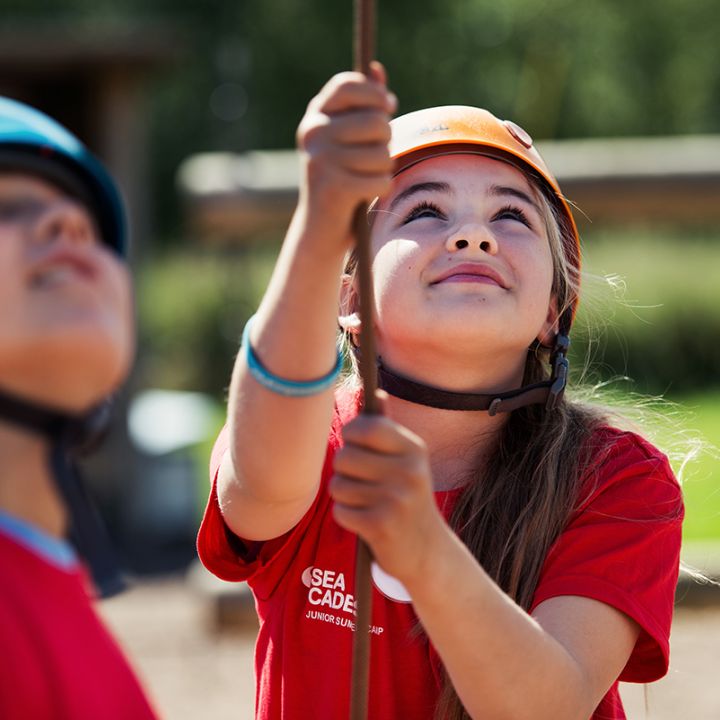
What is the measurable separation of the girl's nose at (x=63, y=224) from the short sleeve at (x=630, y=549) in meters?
1.08

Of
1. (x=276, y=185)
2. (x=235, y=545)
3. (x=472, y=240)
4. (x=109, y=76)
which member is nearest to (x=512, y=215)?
(x=472, y=240)

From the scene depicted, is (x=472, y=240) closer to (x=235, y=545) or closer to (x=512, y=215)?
(x=512, y=215)

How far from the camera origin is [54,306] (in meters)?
1.37

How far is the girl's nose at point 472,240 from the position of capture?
2.33 metres

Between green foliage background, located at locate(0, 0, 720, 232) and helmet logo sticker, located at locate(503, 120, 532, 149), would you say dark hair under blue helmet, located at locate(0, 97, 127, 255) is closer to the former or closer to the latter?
helmet logo sticker, located at locate(503, 120, 532, 149)

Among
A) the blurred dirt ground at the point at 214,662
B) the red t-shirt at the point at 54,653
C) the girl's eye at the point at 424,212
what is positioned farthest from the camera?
the blurred dirt ground at the point at 214,662

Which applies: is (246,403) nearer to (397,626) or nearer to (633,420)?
(397,626)

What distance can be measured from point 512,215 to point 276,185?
5348mm

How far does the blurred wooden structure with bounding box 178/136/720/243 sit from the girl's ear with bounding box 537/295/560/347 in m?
5.01

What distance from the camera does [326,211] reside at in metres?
1.66

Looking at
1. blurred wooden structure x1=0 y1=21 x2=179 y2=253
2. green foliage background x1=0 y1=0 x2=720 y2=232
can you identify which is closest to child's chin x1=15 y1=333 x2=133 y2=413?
blurred wooden structure x1=0 y1=21 x2=179 y2=253

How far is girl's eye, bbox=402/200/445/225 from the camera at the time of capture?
244 centimetres

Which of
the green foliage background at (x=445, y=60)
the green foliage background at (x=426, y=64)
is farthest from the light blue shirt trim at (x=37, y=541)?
the green foliage background at (x=445, y=60)

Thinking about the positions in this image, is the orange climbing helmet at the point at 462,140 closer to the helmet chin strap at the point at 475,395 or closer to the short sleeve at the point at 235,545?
the helmet chin strap at the point at 475,395
